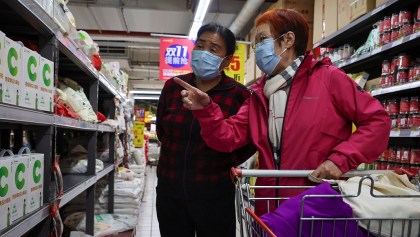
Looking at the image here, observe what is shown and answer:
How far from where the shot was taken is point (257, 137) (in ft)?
5.47

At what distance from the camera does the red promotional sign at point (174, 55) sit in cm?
827

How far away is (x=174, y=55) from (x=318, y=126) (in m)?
7.07

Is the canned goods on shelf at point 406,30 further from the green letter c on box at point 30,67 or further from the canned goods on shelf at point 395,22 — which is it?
the green letter c on box at point 30,67

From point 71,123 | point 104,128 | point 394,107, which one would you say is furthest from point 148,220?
point 394,107

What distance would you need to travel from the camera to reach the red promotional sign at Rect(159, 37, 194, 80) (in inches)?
325

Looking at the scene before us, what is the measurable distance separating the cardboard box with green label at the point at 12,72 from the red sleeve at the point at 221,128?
0.70 metres

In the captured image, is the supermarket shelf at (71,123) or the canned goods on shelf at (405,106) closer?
the supermarket shelf at (71,123)

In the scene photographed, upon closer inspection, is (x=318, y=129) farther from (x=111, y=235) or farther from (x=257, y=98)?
(x=111, y=235)

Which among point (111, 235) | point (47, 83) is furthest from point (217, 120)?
point (111, 235)

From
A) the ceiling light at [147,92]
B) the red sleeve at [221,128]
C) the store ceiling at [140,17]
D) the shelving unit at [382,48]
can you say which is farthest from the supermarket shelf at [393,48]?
the ceiling light at [147,92]

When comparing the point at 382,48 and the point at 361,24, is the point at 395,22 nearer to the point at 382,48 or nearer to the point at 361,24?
the point at 382,48

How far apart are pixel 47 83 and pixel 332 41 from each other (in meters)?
3.50

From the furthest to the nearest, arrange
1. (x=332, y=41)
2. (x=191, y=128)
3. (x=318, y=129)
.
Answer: (x=332, y=41), (x=191, y=128), (x=318, y=129)

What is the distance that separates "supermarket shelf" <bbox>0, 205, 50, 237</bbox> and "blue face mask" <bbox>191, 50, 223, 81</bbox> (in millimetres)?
1032
